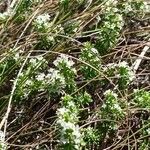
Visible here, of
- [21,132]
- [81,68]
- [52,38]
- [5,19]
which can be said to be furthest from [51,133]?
[5,19]

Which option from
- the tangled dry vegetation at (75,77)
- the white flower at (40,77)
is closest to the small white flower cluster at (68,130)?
the tangled dry vegetation at (75,77)

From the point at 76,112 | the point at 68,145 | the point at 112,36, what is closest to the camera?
the point at 68,145

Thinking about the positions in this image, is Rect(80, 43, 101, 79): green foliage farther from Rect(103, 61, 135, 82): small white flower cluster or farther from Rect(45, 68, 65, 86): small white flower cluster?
Rect(45, 68, 65, 86): small white flower cluster

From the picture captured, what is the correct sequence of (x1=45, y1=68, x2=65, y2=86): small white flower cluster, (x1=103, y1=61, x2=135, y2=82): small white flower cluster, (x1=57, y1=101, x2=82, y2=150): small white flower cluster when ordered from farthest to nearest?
(x1=103, y1=61, x2=135, y2=82): small white flower cluster < (x1=45, y1=68, x2=65, y2=86): small white flower cluster < (x1=57, y1=101, x2=82, y2=150): small white flower cluster

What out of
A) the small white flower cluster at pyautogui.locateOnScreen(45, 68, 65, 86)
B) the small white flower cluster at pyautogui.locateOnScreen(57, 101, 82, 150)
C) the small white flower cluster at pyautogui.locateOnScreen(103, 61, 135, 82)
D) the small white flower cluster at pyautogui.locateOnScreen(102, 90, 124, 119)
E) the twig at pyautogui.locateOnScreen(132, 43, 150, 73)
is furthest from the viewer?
the twig at pyautogui.locateOnScreen(132, 43, 150, 73)

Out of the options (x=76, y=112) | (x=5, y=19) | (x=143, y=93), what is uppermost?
(x=5, y=19)

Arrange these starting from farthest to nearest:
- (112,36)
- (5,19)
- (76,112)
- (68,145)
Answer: (5,19) < (112,36) < (76,112) < (68,145)

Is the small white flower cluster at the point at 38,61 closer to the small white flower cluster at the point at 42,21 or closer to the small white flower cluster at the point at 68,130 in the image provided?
the small white flower cluster at the point at 42,21

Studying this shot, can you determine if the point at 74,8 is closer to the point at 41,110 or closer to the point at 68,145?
the point at 41,110

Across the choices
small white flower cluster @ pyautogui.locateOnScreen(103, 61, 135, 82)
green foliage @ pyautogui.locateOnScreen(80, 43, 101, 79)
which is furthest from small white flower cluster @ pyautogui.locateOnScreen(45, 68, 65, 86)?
small white flower cluster @ pyautogui.locateOnScreen(103, 61, 135, 82)
